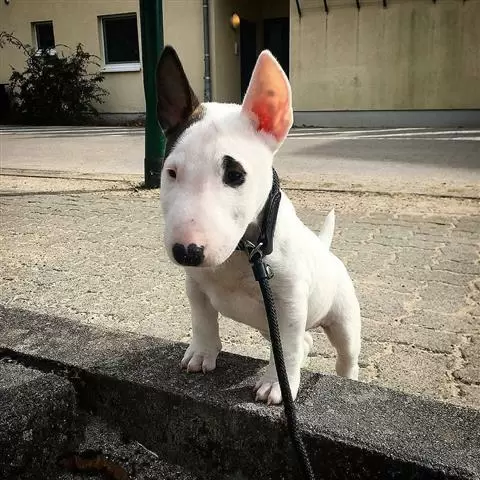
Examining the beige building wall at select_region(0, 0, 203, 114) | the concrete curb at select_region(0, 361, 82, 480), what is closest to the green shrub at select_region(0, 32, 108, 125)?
the beige building wall at select_region(0, 0, 203, 114)

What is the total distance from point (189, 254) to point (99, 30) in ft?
53.5

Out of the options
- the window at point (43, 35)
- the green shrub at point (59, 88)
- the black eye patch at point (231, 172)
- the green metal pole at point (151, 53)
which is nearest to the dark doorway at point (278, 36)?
the green shrub at point (59, 88)

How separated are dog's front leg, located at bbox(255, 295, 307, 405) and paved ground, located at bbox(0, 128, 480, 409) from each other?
0.79m

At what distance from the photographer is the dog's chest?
58.5 inches

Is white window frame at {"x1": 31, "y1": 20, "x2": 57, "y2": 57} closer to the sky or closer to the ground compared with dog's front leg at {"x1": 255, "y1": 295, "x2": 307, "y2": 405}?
closer to the sky

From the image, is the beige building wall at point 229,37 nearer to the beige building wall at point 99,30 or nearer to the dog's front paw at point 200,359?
the beige building wall at point 99,30

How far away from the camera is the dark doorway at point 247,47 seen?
1559cm

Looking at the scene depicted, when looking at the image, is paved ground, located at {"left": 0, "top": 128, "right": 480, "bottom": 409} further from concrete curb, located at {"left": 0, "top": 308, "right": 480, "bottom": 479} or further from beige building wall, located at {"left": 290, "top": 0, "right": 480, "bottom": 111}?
beige building wall, located at {"left": 290, "top": 0, "right": 480, "bottom": 111}

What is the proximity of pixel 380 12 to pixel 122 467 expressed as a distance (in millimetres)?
12829

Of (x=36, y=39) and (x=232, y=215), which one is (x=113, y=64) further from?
(x=232, y=215)

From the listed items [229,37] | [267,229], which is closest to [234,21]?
[229,37]

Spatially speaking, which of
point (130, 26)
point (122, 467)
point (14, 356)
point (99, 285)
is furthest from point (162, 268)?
point (130, 26)

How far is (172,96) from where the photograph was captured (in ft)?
4.61

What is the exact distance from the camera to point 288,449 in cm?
146
